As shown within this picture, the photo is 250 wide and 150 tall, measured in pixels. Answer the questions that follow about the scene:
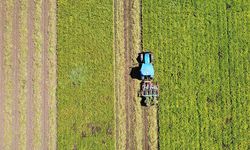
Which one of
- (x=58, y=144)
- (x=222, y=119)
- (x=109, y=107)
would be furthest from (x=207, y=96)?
(x=58, y=144)

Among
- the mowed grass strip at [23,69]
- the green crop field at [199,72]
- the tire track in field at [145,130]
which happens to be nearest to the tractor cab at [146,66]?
the green crop field at [199,72]

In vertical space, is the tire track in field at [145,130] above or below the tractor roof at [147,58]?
below

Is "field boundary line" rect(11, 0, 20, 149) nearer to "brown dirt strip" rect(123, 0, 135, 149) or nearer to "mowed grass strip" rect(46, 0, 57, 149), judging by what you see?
"mowed grass strip" rect(46, 0, 57, 149)

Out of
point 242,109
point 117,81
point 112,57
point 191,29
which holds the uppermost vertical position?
point 191,29

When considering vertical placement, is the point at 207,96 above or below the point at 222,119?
above

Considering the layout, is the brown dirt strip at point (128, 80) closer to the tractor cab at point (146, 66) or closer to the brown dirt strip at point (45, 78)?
the tractor cab at point (146, 66)

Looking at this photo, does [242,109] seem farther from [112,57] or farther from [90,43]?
[90,43]

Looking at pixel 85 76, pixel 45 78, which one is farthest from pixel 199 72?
pixel 45 78
